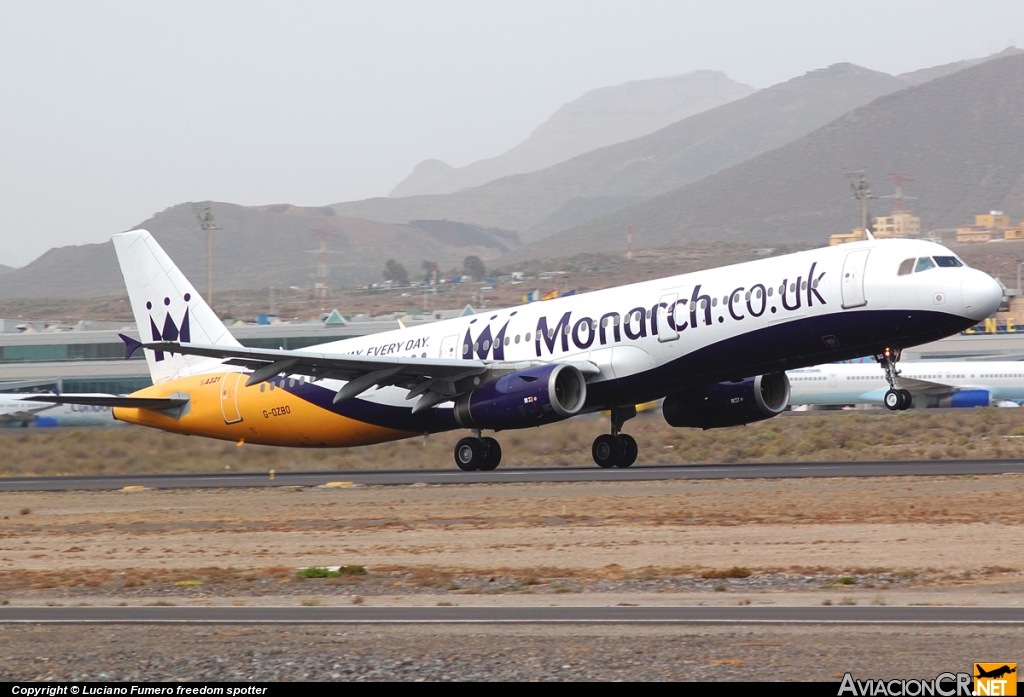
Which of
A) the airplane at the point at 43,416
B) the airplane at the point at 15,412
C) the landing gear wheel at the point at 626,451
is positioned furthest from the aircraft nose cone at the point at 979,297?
the airplane at the point at 15,412

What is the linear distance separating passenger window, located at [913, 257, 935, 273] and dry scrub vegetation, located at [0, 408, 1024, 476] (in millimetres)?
9049

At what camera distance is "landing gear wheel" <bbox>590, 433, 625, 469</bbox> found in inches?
1271

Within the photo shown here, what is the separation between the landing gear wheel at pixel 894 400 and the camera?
26.4 metres

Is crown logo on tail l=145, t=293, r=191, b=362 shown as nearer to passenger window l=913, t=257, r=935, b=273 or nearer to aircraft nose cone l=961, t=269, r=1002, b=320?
passenger window l=913, t=257, r=935, b=273

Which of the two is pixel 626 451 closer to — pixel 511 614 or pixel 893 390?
pixel 893 390

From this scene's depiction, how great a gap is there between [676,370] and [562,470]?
486cm

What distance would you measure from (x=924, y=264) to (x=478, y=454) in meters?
11.6

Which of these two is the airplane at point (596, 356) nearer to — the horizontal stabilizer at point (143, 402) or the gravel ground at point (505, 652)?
the horizontal stabilizer at point (143, 402)

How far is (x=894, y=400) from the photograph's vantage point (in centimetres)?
2653

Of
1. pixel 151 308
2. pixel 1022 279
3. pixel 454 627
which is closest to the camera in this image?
pixel 454 627

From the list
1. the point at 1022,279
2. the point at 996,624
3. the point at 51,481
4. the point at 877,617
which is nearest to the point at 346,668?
the point at 877,617

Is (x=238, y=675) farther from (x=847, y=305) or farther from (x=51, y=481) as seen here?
(x=51, y=481)

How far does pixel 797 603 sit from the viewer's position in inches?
491

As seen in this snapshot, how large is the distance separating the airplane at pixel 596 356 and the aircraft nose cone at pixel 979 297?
0.03 meters
